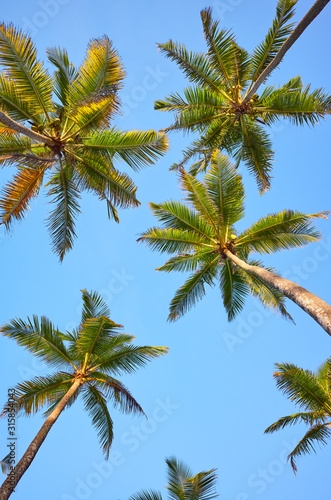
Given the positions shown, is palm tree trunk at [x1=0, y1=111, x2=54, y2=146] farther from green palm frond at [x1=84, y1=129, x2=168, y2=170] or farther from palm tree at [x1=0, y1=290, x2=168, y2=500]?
palm tree at [x1=0, y1=290, x2=168, y2=500]

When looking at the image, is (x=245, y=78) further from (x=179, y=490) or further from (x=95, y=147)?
(x=179, y=490)

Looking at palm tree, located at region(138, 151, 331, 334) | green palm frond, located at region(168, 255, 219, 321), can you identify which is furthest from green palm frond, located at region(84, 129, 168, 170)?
green palm frond, located at region(168, 255, 219, 321)

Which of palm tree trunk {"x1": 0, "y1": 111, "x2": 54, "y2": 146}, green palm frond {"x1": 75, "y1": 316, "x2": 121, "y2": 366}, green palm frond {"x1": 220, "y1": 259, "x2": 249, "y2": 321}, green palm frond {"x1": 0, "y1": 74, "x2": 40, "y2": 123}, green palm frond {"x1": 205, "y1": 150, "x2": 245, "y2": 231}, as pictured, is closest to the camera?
palm tree trunk {"x1": 0, "y1": 111, "x2": 54, "y2": 146}

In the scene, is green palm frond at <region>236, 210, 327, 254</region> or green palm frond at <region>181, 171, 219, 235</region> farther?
green palm frond at <region>181, 171, 219, 235</region>

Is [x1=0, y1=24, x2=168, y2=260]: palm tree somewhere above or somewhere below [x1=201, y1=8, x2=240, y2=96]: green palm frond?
below

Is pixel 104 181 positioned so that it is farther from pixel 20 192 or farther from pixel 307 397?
pixel 307 397

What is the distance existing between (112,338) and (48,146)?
5.72m

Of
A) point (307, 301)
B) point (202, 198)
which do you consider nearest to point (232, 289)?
point (202, 198)

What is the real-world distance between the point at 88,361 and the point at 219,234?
5.55 metres

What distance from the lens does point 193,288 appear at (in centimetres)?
1261

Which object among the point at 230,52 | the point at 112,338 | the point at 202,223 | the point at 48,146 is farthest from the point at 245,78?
the point at 112,338

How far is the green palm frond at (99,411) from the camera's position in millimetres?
11070

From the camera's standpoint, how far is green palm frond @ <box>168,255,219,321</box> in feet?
40.3

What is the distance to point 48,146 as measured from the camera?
9734 millimetres
